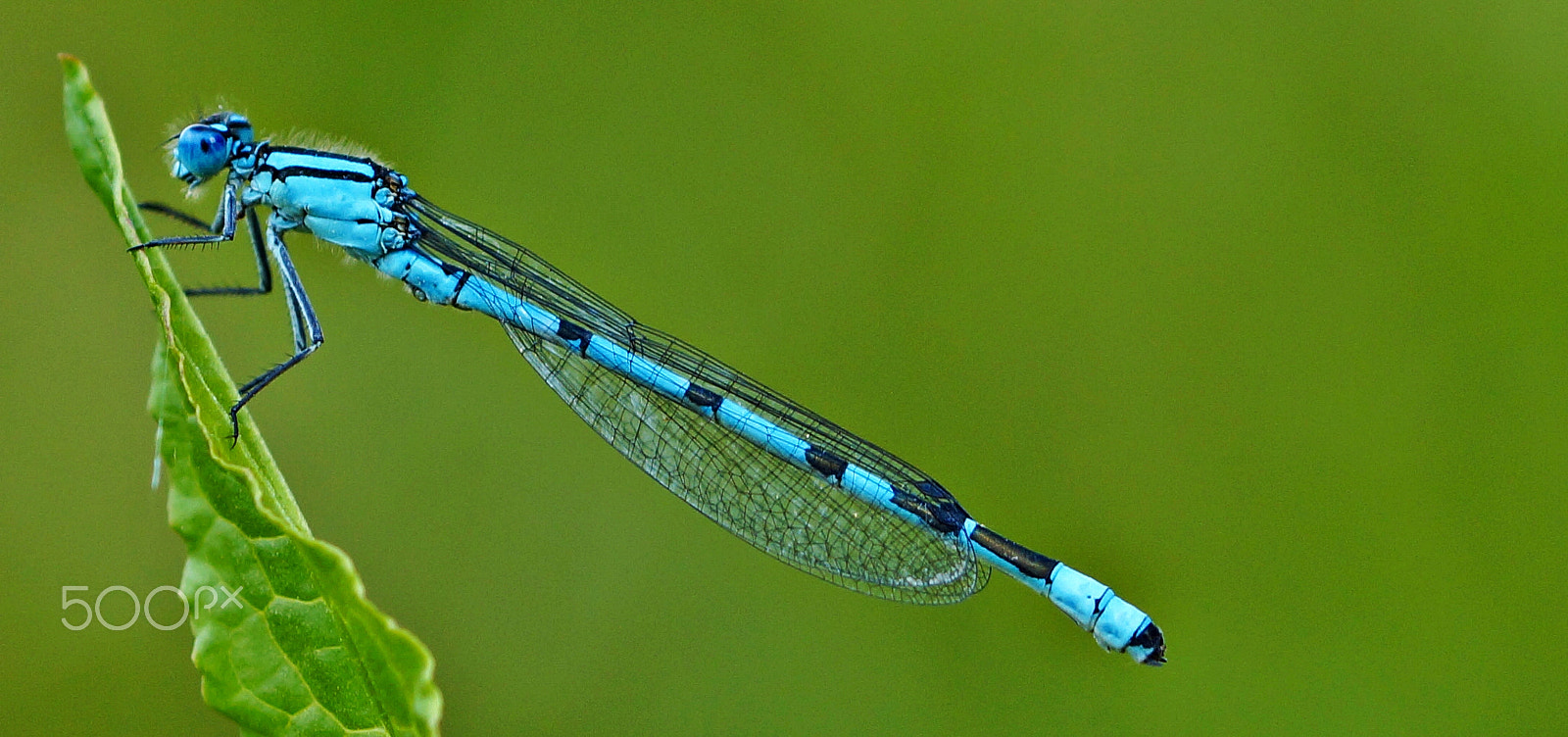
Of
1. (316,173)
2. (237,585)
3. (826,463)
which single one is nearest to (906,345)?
(826,463)

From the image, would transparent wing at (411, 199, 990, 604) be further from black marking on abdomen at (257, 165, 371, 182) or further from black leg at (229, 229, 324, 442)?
black leg at (229, 229, 324, 442)

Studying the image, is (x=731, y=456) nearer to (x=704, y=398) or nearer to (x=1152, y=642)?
(x=704, y=398)

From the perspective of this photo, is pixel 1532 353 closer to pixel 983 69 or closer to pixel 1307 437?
pixel 1307 437

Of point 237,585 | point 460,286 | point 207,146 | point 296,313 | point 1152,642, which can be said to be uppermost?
point 460,286

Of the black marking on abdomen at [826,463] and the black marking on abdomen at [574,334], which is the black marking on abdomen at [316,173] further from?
the black marking on abdomen at [826,463]

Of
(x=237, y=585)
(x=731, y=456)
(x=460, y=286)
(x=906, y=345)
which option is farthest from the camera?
(x=906, y=345)

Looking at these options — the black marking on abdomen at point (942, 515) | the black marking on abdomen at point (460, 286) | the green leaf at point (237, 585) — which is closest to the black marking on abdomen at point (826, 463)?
the black marking on abdomen at point (942, 515)

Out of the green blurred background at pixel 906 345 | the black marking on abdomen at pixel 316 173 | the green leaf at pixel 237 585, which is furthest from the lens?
the green blurred background at pixel 906 345

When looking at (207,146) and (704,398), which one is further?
(704,398)
